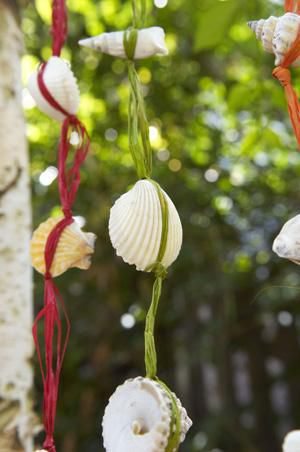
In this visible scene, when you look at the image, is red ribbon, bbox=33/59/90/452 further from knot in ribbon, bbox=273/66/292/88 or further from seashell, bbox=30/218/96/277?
knot in ribbon, bbox=273/66/292/88

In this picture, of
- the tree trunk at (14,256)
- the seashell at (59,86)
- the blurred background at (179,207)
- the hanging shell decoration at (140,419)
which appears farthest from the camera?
the blurred background at (179,207)

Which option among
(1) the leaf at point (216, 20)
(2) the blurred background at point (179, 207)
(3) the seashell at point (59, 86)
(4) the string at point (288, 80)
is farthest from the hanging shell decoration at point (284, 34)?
(2) the blurred background at point (179, 207)

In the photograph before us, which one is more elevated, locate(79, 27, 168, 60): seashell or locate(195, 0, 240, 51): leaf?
locate(195, 0, 240, 51): leaf

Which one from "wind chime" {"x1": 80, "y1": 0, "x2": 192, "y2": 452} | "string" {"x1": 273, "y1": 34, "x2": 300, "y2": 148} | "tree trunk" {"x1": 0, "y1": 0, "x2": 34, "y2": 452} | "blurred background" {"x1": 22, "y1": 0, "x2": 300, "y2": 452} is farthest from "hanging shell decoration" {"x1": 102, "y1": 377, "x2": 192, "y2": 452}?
"blurred background" {"x1": 22, "y1": 0, "x2": 300, "y2": 452}

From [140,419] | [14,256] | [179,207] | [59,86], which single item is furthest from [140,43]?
[179,207]

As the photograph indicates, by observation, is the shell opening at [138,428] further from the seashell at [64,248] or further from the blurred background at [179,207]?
the blurred background at [179,207]

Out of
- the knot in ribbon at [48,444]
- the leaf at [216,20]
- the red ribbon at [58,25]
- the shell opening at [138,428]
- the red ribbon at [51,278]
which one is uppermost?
the leaf at [216,20]
